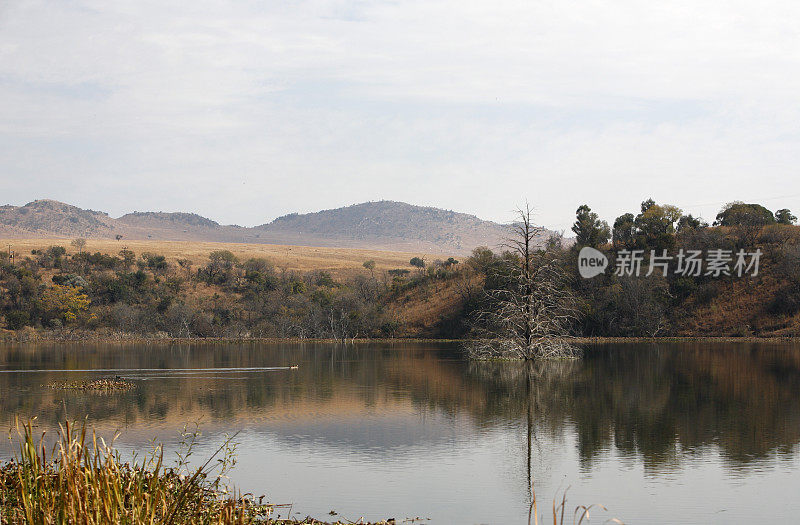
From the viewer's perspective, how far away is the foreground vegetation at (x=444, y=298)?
6353 centimetres

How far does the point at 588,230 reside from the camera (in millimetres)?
74375

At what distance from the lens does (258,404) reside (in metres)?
24.7

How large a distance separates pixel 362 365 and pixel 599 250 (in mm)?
38317

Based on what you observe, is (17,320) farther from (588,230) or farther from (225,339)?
(588,230)

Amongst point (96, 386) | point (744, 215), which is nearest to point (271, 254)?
point (744, 215)

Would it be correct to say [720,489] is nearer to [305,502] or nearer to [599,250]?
[305,502]

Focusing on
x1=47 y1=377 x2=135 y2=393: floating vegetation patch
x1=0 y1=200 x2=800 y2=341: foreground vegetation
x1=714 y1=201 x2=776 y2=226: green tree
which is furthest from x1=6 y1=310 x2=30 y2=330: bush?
x1=714 y1=201 x2=776 y2=226: green tree

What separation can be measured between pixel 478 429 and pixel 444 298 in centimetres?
5688

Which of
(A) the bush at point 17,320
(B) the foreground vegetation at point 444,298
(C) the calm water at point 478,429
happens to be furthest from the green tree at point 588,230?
(A) the bush at point 17,320

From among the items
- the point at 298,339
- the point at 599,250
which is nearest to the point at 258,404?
the point at 298,339

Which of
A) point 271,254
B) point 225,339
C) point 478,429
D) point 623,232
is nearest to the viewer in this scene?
point 478,429

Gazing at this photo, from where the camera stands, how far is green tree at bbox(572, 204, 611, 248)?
73812 millimetres

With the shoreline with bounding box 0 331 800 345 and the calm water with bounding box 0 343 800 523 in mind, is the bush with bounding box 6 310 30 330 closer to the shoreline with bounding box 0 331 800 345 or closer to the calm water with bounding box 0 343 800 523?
the shoreline with bounding box 0 331 800 345

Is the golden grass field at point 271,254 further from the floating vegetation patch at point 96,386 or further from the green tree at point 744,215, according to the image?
the floating vegetation patch at point 96,386
